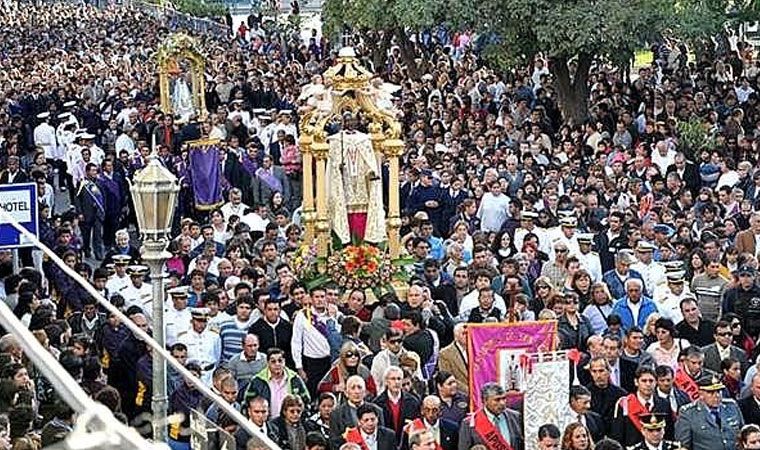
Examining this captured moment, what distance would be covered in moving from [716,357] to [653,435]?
5.54 ft

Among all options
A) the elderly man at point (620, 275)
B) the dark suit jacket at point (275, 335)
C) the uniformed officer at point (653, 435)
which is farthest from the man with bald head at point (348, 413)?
the elderly man at point (620, 275)

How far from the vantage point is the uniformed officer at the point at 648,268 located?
43.9 feet

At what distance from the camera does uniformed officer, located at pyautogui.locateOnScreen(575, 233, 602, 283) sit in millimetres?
14117

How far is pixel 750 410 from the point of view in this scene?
1012 centimetres

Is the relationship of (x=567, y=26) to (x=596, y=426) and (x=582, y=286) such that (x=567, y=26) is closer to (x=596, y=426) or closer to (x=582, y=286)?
(x=582, y=286)

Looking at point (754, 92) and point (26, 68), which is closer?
point (754, 92)

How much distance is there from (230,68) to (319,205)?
16.5m

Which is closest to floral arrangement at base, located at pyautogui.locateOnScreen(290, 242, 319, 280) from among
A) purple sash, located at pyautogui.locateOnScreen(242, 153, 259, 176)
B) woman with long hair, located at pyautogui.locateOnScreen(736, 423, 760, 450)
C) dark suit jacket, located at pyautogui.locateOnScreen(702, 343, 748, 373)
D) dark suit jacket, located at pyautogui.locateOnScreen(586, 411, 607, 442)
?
purple sash, located at pyautogui.locateOnScreen(242, 153, 259, 176)

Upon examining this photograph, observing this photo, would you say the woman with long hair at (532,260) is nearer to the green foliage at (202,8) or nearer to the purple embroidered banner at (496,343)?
the purple embroidered banner at (496,343)

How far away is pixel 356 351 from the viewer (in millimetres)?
10820

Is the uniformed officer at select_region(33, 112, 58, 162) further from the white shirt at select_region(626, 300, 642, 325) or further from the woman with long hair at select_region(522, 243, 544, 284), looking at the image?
the white shirt at select_region(626, 300, 642, 325)

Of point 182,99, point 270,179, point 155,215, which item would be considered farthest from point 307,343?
point 182,99

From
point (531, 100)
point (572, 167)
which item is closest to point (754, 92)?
point (531, 100)

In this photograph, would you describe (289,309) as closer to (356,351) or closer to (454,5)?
(356,351)
